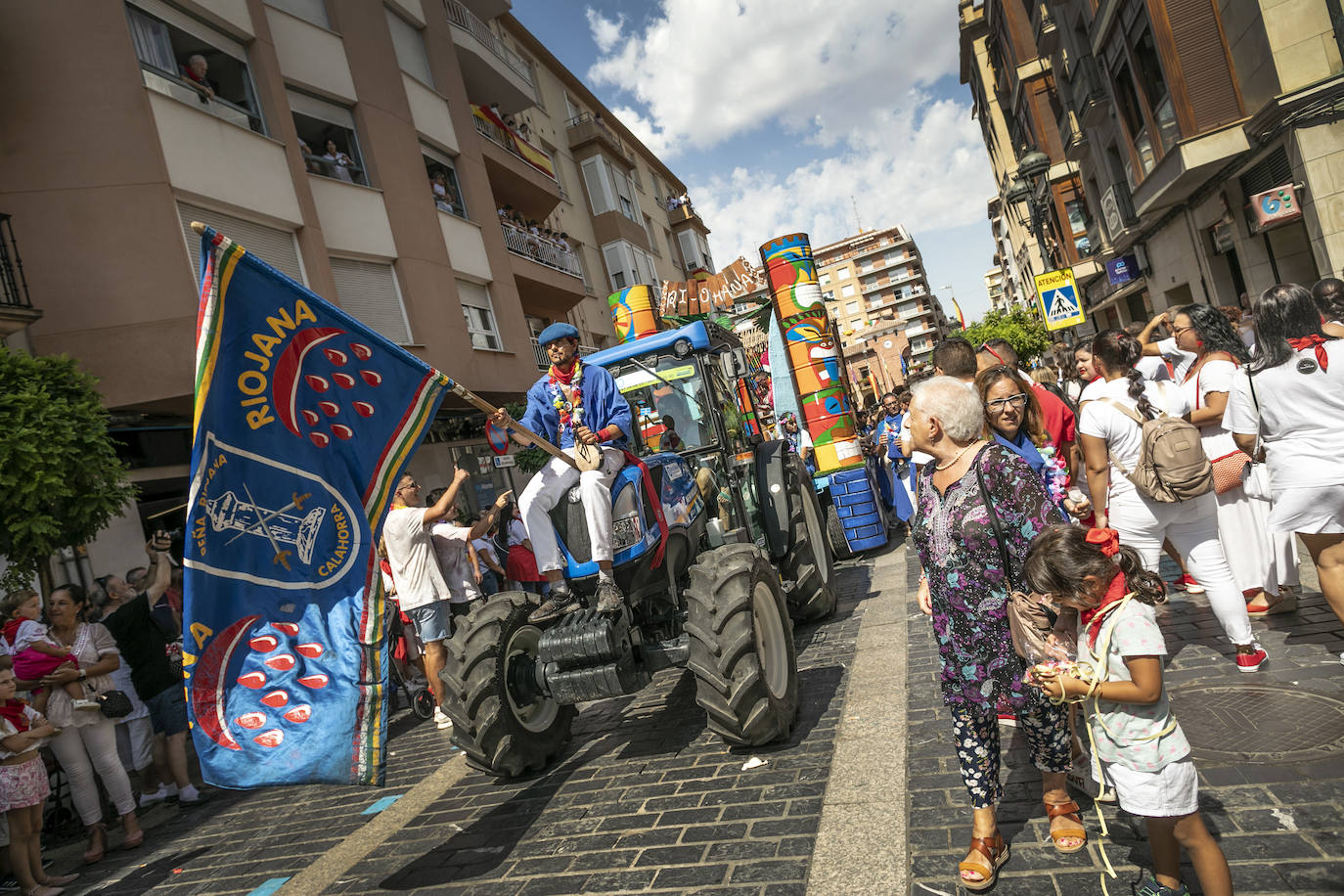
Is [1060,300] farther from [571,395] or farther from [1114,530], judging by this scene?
[1114,530]

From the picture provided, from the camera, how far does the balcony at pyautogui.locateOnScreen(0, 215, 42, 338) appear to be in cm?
880

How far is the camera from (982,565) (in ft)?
9.81

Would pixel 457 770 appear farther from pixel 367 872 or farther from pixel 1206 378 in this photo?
pixel 1206 378

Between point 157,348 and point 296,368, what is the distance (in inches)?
324

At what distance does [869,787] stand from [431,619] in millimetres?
4451

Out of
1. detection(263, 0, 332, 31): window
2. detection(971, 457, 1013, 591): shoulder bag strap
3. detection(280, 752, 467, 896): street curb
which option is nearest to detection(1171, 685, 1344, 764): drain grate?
detection(971, 457, 1013, 591): shoulder bag strap

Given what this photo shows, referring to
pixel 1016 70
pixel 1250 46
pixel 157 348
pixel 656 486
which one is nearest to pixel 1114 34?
pixel 1250 46

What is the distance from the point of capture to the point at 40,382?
7098 mm

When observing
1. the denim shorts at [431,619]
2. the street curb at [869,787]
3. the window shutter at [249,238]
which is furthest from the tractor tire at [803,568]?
the window shutter at [249,238]

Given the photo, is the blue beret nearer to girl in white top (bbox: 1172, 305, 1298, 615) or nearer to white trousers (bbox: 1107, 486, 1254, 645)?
Result: white trousers (bbox: 1107, 486, 1254, 645)

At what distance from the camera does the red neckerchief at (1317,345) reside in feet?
12.2

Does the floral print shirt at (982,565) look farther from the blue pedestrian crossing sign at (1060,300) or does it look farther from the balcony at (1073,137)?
the balcony at (1073,137)

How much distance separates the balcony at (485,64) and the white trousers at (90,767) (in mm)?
18392

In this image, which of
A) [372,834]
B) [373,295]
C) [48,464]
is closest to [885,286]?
[373,295]
